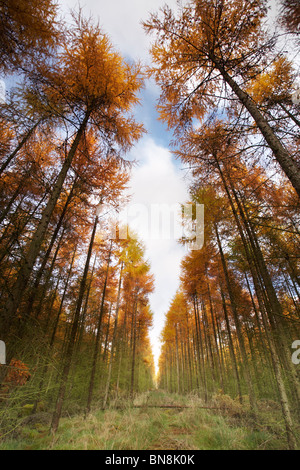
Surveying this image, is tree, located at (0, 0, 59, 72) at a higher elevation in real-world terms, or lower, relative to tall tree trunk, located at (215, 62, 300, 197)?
higher

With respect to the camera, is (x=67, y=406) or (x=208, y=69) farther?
(x=67, y=406)

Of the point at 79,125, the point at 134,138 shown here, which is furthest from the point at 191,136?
the point at 79,125

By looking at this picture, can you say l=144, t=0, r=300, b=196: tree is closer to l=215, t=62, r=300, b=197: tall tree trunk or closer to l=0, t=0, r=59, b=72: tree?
l=215, t=62, r=300, b=197: tall tree trunk

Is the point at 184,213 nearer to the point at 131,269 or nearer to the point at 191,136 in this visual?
the point at 191,136

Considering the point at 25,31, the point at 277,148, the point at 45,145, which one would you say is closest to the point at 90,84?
the point at 25,31

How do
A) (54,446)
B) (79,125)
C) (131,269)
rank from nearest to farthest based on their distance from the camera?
(54,446), (79,125), (131,269)

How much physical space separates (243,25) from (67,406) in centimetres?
1486

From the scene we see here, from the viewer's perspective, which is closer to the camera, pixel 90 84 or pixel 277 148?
pixel 277 148

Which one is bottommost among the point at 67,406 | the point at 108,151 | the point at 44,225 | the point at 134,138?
the point at 67,406

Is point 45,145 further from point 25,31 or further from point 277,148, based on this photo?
point 277,148

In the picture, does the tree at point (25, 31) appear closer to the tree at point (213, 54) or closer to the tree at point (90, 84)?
the tree at point (90, 84)

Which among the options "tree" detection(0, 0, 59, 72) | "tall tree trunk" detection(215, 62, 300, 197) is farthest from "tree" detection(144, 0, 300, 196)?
"tree" detection(0, 0, 59, 72)

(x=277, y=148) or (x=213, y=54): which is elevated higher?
A: (x=213, y=54)

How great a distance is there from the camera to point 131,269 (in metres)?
13.2
